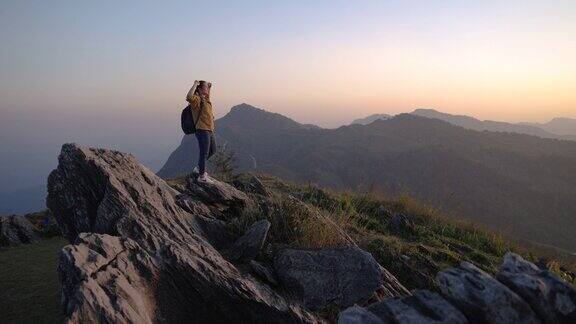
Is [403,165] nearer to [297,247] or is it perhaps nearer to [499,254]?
[499,254]

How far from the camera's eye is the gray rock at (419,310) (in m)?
4.52

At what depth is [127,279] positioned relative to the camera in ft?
18.0

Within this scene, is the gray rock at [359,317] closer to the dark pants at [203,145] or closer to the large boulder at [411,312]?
the large boulder at [411,312]

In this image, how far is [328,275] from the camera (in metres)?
7.14

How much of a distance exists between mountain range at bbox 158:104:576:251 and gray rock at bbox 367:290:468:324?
35733mm

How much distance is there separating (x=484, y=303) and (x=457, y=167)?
101 meters

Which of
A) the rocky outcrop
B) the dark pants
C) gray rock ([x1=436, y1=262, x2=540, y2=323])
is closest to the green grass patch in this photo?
the dark pants

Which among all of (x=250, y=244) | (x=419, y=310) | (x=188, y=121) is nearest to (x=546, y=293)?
(x=419, y=310)

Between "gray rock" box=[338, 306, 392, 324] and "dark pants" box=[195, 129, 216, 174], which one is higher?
"dark pants" box=[195, 129, 216, 174]

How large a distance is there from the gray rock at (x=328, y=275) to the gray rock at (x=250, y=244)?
47cm

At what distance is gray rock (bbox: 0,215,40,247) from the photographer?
12.1 m

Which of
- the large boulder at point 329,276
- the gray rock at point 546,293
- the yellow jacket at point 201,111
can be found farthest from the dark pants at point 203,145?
the gray rock at point 546,293

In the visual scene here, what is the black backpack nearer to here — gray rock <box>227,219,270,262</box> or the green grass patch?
the green grass patch

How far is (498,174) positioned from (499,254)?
91.2 metres
